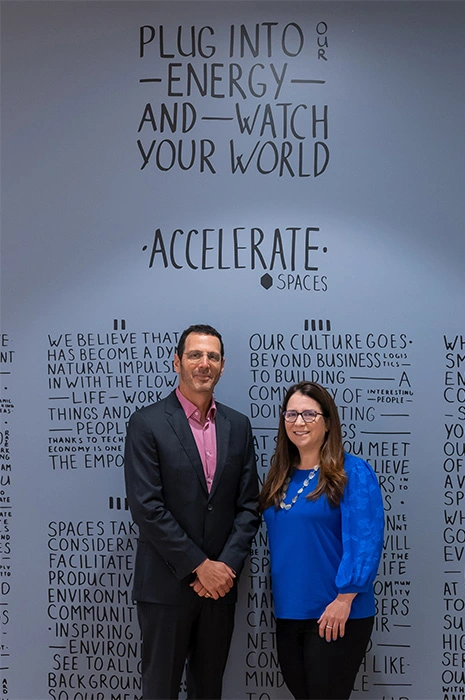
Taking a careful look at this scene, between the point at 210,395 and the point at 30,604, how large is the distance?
1.18 m

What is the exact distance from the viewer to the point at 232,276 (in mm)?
2875

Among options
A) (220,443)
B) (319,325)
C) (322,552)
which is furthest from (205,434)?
(319,325)

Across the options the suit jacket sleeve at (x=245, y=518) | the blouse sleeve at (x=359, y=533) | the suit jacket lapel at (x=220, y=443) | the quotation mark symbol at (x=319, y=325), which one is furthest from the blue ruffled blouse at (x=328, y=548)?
the quotation mark symbol at (x=319, y=325)

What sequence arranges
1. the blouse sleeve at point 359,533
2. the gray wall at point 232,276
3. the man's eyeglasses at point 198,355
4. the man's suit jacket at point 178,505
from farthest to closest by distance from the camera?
the gray wall at point 232,276
the man's eyeglasses at point 198,355
the man's suit jacket at point 178,505
the blouse sleeve at point 359,533

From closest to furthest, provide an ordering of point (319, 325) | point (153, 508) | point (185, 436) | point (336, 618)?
point (336, 618) < point (153, 508) < point (185, 436) < point (319, 325)

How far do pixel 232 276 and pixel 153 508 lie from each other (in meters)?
1.00

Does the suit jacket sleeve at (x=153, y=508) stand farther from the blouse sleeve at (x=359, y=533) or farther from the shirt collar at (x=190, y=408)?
the blouse sleeve at (x=359, y=533)

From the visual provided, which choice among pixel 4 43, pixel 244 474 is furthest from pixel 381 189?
pixel 4 43

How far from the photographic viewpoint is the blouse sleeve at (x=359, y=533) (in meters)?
2.26

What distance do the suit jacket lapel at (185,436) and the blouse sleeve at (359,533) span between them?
0.50 meters

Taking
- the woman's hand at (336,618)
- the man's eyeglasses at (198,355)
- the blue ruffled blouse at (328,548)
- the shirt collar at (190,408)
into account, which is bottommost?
the woman's hand at (336,618)

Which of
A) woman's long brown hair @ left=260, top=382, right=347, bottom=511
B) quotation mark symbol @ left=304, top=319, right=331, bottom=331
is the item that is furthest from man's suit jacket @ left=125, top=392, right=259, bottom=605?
quotation mark symbol @ left=304, top=319, right=331, bottom=331

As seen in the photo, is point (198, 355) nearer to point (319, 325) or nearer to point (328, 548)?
point (319, 325)

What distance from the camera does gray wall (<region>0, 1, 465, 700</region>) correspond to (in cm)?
284
